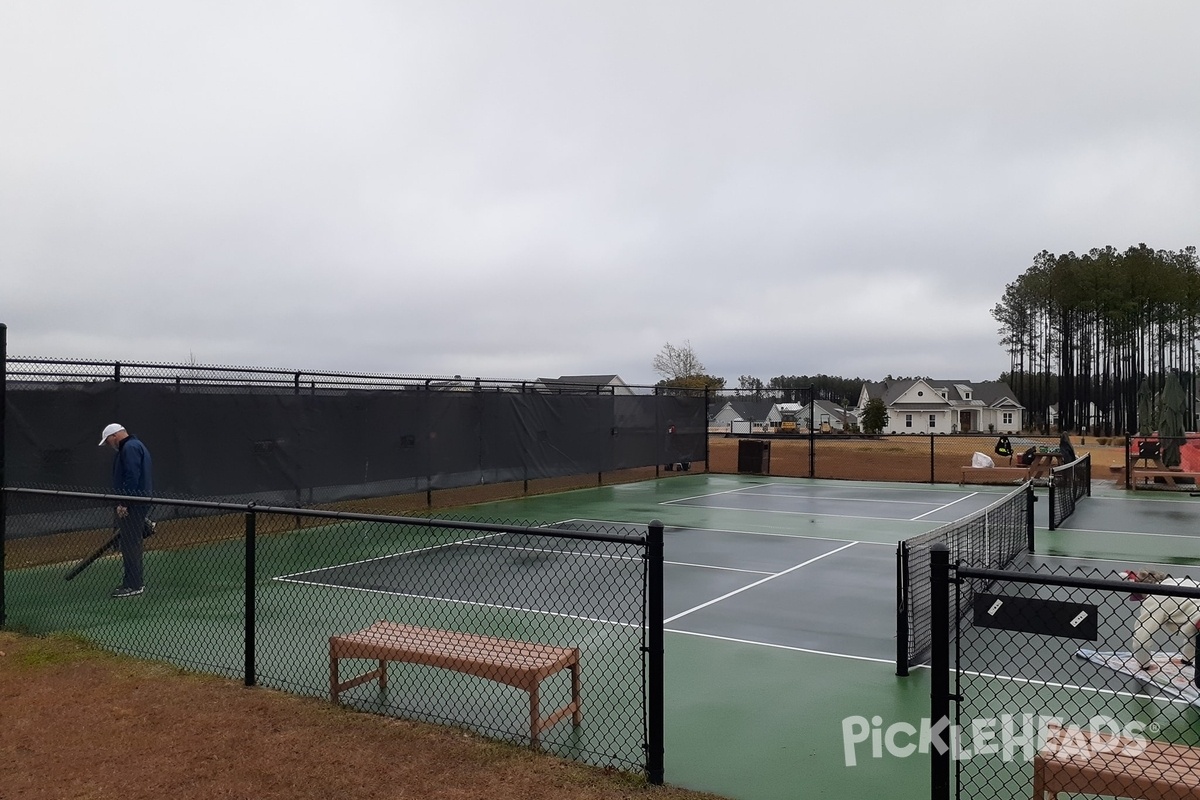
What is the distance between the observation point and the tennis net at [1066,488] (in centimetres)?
1262

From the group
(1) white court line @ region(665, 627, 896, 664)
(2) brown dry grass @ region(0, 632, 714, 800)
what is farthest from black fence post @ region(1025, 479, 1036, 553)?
(2) brown dry grass @ region(0, 632, 714, 800)

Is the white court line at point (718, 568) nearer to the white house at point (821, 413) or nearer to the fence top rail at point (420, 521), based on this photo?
the fence top rail at point (420, 521)

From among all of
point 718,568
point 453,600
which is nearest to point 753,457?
point 718,568

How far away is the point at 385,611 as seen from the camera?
7.28 metres

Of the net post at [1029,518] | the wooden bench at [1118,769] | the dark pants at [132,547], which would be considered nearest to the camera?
the wooden bench at [1118,769]

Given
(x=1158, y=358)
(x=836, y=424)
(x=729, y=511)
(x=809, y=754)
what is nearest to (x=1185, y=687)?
(x=809, y=754)

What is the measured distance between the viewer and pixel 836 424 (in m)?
101

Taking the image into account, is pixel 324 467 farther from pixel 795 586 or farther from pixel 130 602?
pixel 795 586

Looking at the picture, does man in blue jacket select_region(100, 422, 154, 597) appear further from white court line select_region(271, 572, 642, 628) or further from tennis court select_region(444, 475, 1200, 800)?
tennis court select_region(444, 475, 1200, 800)

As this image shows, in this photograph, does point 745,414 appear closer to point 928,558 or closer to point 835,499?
point 835,499

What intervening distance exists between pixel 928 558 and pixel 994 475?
17.9 m

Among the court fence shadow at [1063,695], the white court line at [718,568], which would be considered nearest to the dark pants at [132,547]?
the white court line at [718,568]

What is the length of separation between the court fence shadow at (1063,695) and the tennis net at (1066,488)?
225 inches

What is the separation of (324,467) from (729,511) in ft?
22.8
